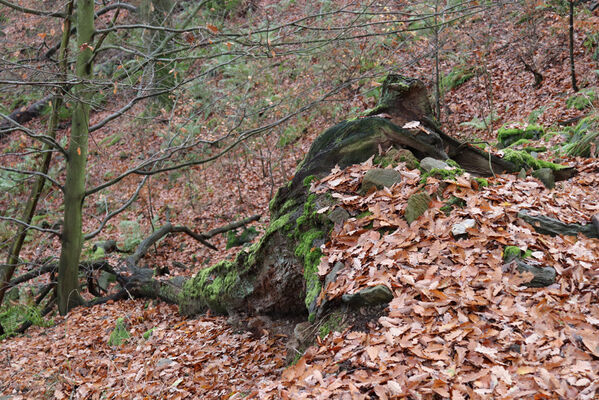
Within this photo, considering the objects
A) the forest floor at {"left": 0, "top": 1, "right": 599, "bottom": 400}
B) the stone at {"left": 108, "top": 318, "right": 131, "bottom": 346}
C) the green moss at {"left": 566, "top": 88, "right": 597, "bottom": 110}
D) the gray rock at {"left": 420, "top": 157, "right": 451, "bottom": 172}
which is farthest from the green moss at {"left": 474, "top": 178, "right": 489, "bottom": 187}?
the green moss at {"left": 566, "top": 88, "right": 597, "bottom": 110}

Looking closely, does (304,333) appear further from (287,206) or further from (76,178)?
(76,178)

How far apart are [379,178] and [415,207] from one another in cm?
61

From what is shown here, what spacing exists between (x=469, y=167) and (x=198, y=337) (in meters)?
4.01

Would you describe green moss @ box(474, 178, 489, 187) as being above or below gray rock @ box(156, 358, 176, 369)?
above

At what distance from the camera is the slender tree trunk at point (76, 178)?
7.43m

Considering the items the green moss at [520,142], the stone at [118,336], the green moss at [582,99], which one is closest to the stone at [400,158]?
the green moss at [520,142]

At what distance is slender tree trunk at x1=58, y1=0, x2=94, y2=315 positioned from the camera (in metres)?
7.43

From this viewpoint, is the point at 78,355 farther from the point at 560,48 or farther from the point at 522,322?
the point at 560,48

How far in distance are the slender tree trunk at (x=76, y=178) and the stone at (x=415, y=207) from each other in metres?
5.96

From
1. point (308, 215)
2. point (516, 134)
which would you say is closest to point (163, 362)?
point (308, 215)

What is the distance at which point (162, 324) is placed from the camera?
647 centimetres

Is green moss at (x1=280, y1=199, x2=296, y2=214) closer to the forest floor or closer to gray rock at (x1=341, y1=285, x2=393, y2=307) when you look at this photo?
the forest floor

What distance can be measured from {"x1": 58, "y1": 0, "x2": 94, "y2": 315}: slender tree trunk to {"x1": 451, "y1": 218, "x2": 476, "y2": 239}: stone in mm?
6424

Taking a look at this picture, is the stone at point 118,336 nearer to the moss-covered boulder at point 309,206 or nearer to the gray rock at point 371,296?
the moss-covered boulder at point 309,206
